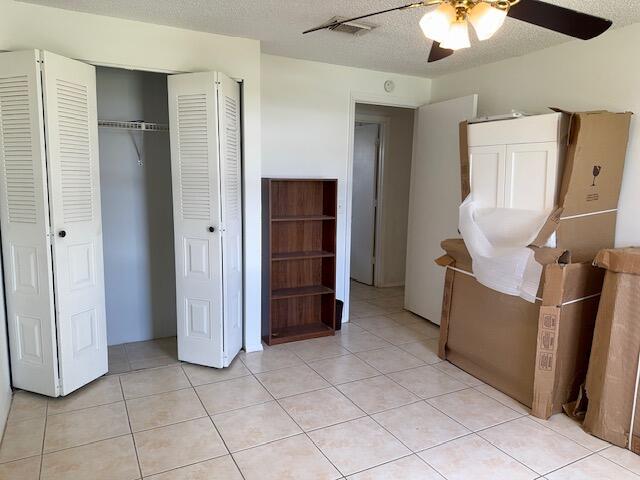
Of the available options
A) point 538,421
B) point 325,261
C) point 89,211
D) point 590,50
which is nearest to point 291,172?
point 325,261

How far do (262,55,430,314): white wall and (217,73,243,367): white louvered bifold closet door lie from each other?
0.55 m

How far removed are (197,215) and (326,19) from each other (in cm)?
148

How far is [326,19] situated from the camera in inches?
109

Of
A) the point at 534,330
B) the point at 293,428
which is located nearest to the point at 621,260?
the point at 534,330

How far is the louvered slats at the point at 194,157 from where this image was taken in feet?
9.69

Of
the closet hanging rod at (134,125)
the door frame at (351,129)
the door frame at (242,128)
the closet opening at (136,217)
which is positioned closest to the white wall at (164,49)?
the door frame at (242,128)

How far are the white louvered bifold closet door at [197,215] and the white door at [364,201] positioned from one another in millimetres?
2859

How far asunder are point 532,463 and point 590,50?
2.56 metres

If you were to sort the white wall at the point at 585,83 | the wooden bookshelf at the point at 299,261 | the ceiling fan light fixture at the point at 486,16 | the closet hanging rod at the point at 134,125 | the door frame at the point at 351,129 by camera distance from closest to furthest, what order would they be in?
the ceiling fan light fixture at the point at 486,16, the white wall at the point at 585,83, the closet hanging rod at the point at 134,125, the wooden bookshelf at the point at 299,261, the door frame at the point at 351,129

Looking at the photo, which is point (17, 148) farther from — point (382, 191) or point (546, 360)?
point (382, 191)

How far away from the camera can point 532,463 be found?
2.27m

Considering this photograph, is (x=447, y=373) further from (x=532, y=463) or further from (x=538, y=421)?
(x=532, y=463)

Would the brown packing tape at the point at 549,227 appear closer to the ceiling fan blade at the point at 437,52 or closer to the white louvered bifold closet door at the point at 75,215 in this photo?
the ceiling fan blade at the point at 437,52

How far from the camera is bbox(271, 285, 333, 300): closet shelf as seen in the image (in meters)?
3.79
